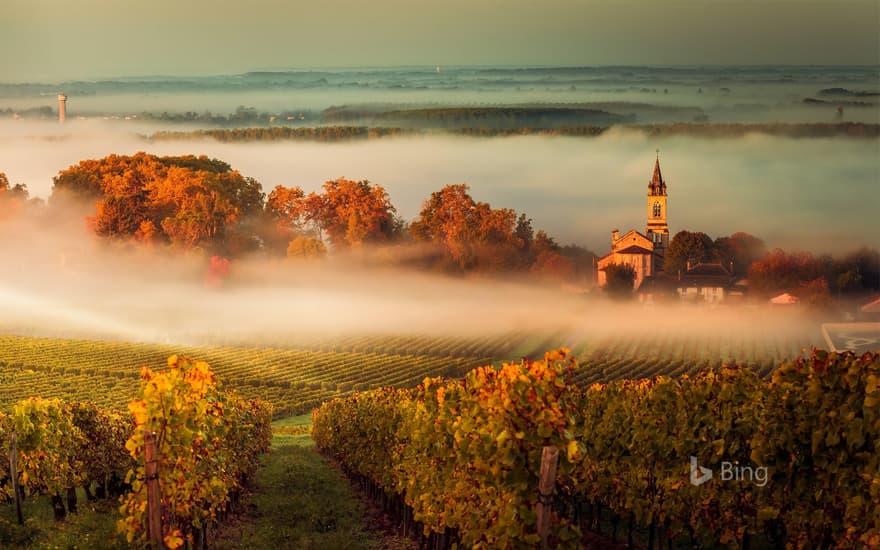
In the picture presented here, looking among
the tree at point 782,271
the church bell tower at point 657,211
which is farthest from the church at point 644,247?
the tree at point 782,271

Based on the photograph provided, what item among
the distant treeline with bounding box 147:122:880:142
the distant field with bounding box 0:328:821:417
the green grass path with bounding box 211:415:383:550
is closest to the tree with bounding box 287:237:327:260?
the distant field with bounding box 0:328:821:417

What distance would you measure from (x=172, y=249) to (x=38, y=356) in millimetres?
3157

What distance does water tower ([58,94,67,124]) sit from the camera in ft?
49.5

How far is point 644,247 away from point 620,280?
1.62 ft

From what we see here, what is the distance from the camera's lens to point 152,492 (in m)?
5.95

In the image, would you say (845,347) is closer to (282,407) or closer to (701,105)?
(701,105)

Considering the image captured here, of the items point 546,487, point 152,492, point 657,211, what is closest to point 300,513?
point 152,492

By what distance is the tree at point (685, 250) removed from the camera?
1319 cm

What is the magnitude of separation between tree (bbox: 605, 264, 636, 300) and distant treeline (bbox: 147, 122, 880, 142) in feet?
5.56

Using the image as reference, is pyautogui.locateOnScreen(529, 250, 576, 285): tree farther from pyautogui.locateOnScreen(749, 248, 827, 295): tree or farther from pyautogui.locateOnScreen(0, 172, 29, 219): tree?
pyautogui.locateOnScreen(0, 172, 29, 219): tree

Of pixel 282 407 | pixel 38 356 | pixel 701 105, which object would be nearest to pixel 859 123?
pixel 701 105

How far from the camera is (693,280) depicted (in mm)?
13242

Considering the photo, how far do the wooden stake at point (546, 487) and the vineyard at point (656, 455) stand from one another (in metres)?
0.02

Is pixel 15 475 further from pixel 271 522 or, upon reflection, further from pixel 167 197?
pixel 167 197
